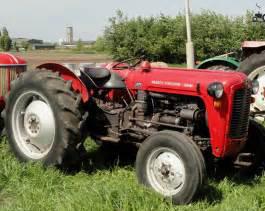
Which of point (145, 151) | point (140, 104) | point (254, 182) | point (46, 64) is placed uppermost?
point (46, 64)

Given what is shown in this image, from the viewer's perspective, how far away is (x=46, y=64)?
19.1 ft

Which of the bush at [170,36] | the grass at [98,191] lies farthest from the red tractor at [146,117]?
the bush at [170,36]

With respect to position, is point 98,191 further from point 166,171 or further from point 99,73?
point 99,73

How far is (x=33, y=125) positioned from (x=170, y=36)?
59.7 feet

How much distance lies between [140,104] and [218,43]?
706 inches

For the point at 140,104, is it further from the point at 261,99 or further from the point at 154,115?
the point at 261,99

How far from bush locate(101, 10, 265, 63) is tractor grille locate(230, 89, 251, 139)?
1756 centimetres

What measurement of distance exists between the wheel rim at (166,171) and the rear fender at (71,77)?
1174mm

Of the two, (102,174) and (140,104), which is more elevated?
(140,104)

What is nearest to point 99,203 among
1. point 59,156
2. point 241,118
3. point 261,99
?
point 59,156

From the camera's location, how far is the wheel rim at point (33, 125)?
17.9ft

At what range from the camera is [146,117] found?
5.32 meters

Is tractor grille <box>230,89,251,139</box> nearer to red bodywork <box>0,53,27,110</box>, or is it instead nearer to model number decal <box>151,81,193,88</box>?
model number decal <box>151,81,193,88</box>

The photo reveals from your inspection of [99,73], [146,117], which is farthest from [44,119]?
[146,117]
